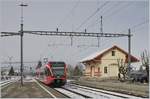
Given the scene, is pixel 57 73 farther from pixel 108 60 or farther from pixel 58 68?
pixel 108 60

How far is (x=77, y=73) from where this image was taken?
10625 cm

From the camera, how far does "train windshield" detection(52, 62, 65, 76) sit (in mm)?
43256

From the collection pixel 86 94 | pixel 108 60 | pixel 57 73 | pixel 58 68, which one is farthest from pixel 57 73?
pixel 108 60

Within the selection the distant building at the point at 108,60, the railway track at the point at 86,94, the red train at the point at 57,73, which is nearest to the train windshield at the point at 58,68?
the red train at the point at 57,73

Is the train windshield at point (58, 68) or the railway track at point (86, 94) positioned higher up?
the train windshield at point (58, 68)

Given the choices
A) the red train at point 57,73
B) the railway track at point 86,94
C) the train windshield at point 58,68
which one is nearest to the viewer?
the railway track at point 86,94

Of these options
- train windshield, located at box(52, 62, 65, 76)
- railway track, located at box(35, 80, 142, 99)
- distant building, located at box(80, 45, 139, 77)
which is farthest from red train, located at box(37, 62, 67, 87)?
distant building, located at box(80, 45, 139, 77)

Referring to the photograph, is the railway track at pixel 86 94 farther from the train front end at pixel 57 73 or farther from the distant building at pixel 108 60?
the distant building at pixel 108 60

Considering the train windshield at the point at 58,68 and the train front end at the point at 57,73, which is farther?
the train windshield at the point at 58,68

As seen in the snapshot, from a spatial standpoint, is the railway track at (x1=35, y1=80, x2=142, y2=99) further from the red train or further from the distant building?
the distant building

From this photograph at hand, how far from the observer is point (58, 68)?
43.5 m

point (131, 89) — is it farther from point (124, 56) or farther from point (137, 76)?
point (124, 56)

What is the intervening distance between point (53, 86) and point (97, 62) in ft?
109

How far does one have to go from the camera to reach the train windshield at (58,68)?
43.3 metres
